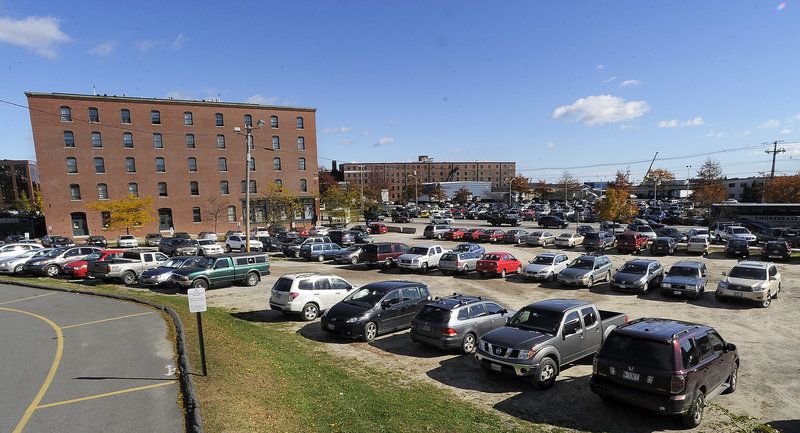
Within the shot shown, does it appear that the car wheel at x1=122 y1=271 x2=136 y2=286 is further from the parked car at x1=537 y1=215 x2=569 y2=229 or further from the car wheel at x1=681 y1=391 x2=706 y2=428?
the parked car at x1=537 y1=215 x2=569 y2=229

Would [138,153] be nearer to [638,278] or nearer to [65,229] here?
[65,229]

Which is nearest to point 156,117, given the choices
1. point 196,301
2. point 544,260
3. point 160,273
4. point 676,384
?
point 160,273

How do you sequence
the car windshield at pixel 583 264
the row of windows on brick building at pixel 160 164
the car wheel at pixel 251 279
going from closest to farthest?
the car wheel at pixel 251 279 → the car windshield at pixel 583 264 → the row of windows on brick building at pixel 160 164

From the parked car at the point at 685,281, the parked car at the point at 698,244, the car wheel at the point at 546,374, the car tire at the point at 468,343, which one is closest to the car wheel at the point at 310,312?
the car tire at the point at 468,343

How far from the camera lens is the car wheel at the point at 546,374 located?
9859 mm

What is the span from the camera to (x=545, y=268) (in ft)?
78.9

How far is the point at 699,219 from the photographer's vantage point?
58.0 m

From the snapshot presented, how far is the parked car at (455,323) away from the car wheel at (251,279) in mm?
12873

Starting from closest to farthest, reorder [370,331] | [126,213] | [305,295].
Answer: [370,331]
[305,295]
[126,213]

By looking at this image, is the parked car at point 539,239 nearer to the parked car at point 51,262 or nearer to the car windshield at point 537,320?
the car windshield at point 537,320

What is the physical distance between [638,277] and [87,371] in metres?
21.1

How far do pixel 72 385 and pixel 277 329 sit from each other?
662cm

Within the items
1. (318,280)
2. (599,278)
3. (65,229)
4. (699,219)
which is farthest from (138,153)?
(699,219)

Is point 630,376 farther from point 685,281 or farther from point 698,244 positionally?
point 698,244
